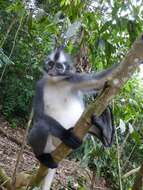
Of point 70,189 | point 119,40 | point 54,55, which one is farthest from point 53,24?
point 70,189

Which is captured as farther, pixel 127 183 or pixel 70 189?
pixel 127 183

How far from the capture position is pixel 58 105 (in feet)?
12.0

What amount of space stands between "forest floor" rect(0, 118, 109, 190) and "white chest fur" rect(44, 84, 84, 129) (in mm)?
2234

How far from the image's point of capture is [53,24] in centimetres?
389

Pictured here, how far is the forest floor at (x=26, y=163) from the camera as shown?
6.28 metres

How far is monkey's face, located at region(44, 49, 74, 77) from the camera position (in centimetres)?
345

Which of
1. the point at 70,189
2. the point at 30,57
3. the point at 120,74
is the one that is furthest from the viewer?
the point at 30,57

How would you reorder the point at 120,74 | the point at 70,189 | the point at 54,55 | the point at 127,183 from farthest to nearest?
the point at 127,183, the point at 70,189, the point at 54,55, the point at 120,74

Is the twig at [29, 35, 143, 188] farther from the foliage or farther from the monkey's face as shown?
the monkey's face

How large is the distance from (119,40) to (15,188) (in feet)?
5.80

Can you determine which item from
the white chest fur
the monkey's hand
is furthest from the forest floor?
the monkey's hand

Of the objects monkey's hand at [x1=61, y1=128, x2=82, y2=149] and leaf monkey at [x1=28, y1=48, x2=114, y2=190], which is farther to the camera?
leaf monkey at [x1=28, y1=48, x2=114, y2=190]

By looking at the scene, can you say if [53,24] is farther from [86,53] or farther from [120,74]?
[120,74]

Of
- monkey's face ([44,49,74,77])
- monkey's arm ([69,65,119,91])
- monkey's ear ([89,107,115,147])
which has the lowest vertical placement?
monkey's ear ([89,107,115,147])
